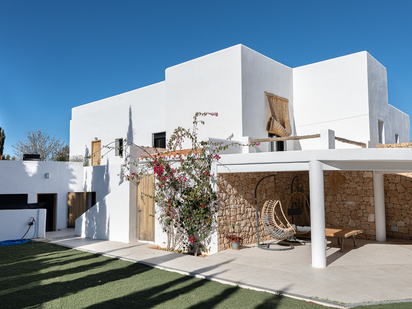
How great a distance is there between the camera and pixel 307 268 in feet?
26.2

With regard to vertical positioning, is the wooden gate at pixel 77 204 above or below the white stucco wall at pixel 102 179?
below

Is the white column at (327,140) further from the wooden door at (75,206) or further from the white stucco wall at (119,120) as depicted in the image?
the wooden door at (75,206)

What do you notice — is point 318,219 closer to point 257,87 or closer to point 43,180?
point 257,87

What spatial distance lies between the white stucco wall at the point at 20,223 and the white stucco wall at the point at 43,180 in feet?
10.1

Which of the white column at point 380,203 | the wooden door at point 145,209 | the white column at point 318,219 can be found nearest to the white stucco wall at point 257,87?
the white column at point 380,203

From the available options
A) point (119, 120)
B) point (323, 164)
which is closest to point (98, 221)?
point (119, 120)

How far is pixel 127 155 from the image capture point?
1258cm

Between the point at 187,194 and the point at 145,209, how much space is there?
246 centimetres

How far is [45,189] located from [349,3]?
56.7ft

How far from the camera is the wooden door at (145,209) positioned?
464 inches

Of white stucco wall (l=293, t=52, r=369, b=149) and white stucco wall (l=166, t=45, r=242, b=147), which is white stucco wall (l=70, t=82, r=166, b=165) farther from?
white stucco wall (l=293, t=52, r=369, b=149)

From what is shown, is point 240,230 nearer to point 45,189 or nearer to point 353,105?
point 353,105

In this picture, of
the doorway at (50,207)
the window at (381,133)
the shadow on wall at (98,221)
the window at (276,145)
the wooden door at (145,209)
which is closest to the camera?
the wooden door at (145,209)

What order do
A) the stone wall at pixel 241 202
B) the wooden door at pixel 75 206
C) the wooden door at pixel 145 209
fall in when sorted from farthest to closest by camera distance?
the wooden door at pixel 75 206, the wooden door at pixel 145 209, the stone wall at pixel 241 202
